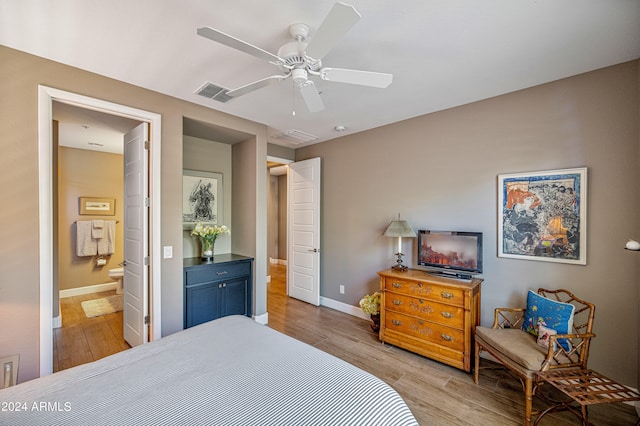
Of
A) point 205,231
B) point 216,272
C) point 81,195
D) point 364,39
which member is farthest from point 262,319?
point 81,195

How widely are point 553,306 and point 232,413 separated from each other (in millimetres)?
2451

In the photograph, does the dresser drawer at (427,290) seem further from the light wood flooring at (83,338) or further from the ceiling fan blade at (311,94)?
the light wood flooring at (83,338)

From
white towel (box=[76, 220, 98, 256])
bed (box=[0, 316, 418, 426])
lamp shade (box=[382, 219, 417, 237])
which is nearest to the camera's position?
bed (box=[0, 316, 418, 426])

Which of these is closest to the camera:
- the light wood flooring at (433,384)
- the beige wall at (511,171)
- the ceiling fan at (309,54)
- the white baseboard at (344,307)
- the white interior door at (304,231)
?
the ceiling fan at (309,54)

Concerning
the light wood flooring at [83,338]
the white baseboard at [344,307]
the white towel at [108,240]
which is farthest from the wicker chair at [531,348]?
the white towel at [108,240]

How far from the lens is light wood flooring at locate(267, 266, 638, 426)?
196 centimetres

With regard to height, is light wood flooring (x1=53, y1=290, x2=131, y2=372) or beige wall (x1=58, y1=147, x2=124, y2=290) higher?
beige wall (x1=58, y1=147, x2=124, y2=290)

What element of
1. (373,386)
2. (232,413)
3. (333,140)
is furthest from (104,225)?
(373,386)

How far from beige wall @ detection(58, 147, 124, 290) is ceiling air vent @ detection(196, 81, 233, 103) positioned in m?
3.72

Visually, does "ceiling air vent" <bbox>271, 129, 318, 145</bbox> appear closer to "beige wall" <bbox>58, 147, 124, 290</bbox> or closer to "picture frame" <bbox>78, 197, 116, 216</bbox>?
"beige wall" <bbox>58, 147, 124, 290</bbox>

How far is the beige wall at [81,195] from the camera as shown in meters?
4.61

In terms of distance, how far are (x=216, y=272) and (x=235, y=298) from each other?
45 centimetres

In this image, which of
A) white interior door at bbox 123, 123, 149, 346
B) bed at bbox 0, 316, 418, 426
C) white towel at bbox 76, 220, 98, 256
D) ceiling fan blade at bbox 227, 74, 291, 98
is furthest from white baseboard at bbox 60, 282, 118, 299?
ceiling fan blade at bbox 227, 74, 291, 98

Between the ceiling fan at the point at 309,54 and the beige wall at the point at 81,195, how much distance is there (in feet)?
15.1
